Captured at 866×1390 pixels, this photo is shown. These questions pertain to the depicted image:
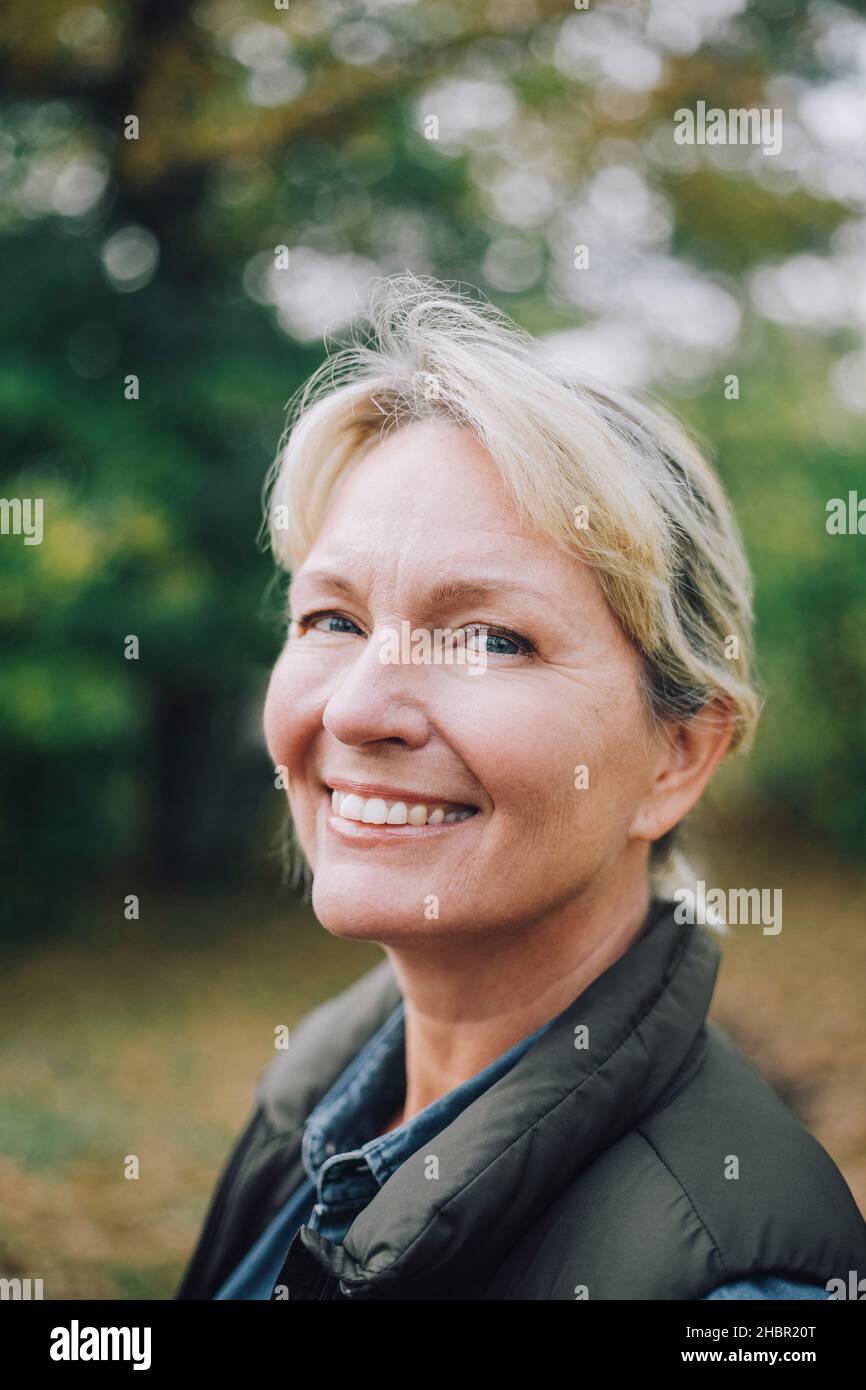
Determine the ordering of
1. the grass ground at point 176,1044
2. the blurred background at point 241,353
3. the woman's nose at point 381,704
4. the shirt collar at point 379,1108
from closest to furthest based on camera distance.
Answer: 1. the woman's nose at point 381,704
2. the shirt collar at point 379,1108
3. the grass ground at point 176,1044
4. the blurred background at point 241,353

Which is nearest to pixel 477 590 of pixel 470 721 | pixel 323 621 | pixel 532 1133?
pixel 470 721

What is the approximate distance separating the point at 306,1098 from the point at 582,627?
3.70 ft

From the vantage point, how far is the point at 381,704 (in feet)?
4.81

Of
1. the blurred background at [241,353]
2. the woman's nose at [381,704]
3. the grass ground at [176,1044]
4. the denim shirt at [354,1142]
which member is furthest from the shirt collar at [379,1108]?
the blurred background at [241,353]

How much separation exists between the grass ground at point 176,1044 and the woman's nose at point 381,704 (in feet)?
13.3

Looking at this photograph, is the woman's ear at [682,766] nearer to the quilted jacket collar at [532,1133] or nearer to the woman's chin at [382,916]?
the quilted jacket collar at [532,1133]

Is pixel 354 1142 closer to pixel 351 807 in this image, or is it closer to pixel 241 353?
pixel 351 807

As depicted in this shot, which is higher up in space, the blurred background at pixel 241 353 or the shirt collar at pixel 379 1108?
the blurred background at pixel 241 353

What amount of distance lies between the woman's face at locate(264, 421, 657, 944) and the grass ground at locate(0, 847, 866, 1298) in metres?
3.92

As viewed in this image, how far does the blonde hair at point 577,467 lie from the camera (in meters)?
1.50

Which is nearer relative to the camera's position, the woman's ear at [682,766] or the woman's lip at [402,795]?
the woman's lip at [402,795]

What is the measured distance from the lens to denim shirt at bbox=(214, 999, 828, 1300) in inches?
62.6

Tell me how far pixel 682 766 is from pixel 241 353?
5987 mm

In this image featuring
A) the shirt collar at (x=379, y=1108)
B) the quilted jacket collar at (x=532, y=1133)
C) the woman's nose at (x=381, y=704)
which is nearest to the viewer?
the quilted jacket collar at (x=532, y=1133)
